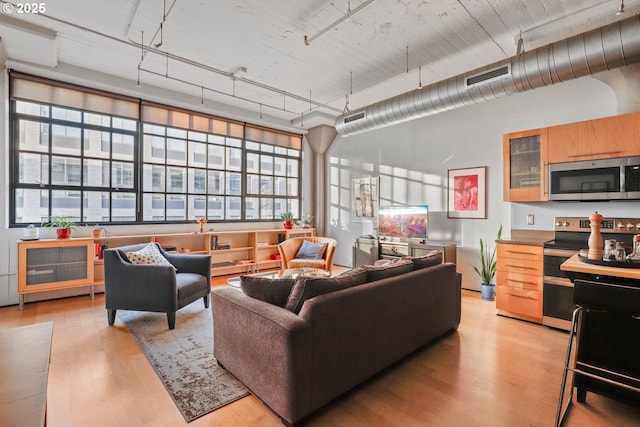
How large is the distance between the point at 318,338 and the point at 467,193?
402 centimetres

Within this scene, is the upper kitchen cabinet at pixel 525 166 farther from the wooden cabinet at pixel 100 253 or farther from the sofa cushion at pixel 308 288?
the wooden cabinet at pixel 100 253

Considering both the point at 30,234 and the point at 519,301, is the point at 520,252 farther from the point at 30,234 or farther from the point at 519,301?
the point at 30,234

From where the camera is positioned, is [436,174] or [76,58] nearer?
[76,58]

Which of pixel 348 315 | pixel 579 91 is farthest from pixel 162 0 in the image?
pixel 579 91

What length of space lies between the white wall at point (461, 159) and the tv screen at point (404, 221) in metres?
0.24

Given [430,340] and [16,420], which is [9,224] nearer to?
[16,420]

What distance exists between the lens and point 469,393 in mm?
2209

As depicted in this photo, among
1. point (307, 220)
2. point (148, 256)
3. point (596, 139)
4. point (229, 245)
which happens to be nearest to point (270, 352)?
point (148, 256)

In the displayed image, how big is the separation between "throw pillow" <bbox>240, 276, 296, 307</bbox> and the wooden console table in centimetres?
112

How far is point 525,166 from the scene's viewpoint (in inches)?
155

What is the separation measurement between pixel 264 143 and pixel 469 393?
594 cm

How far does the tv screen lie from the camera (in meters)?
5.36

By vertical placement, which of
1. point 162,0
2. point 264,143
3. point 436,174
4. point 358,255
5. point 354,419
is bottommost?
point 354,419

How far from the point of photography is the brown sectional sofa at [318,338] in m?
1.84
